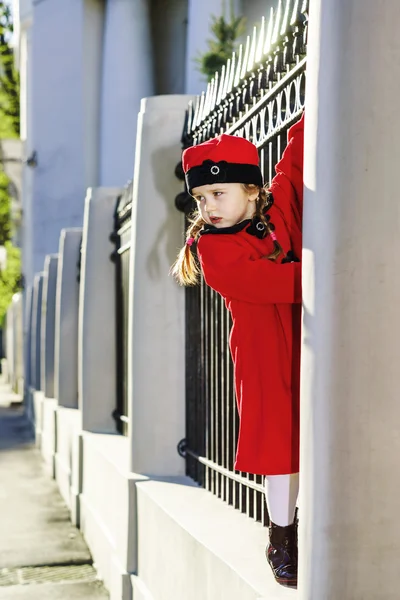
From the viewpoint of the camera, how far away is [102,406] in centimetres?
825

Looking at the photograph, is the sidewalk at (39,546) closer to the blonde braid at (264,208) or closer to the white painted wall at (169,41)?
the blonde braid at (264,208)

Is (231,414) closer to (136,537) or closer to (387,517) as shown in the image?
(136,537)

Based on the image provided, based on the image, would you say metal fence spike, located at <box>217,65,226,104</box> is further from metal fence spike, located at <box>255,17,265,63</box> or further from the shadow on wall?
the shadow on wall

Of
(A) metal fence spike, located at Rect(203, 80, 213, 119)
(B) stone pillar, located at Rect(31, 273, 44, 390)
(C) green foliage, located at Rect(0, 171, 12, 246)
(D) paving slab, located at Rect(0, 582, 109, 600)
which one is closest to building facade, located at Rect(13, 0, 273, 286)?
(B) stone pillar, located at Rect(31, 273, 44, 390)

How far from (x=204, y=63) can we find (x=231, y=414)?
15.1 meters

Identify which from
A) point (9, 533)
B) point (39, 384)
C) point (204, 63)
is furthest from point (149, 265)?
point (204, 63)

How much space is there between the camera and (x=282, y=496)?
10.1 feet

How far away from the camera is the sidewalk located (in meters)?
5.72

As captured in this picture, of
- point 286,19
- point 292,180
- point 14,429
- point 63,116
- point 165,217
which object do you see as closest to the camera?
point 292,180

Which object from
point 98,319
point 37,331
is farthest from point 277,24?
point 37,331

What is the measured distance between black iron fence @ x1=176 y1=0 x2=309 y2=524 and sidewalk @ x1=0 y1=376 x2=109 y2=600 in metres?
1.06

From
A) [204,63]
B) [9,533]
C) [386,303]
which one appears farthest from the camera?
[204,63]

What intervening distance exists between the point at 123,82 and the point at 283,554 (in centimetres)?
2246

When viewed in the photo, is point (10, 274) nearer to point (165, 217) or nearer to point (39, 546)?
point (39, 546)
